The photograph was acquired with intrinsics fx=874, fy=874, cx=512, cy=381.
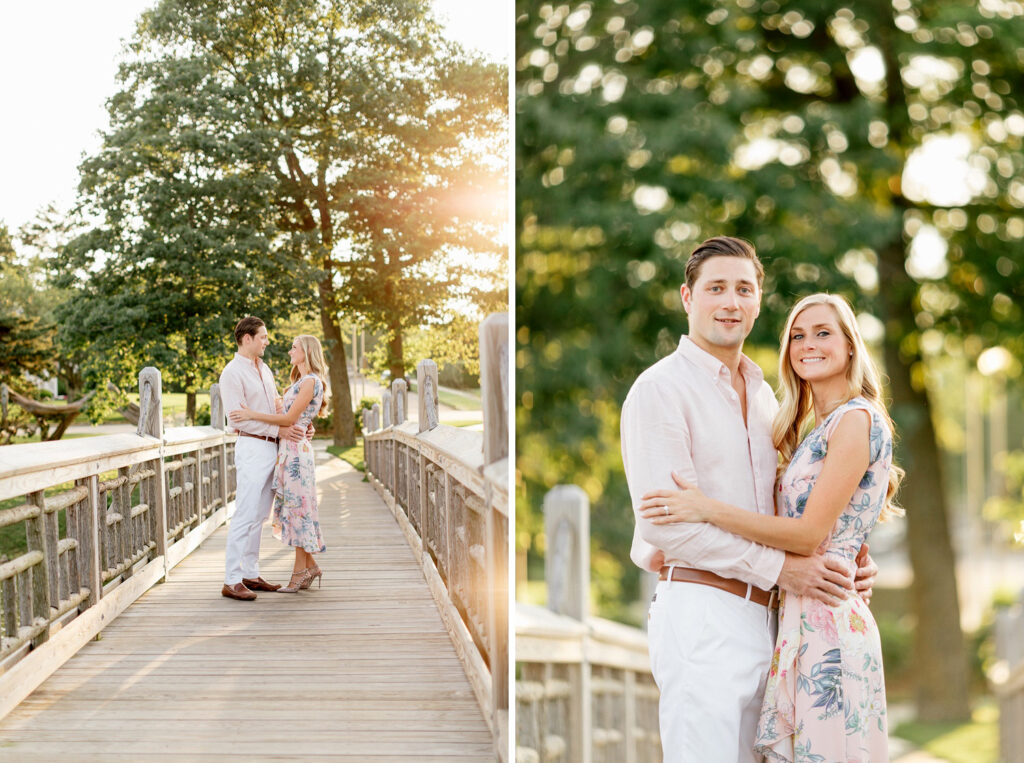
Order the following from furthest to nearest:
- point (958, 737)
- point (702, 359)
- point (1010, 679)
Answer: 1. point (958, 737)
2. point (1010, 679)
3. point (702, 359)

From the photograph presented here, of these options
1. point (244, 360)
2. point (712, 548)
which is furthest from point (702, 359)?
point (244, 360)

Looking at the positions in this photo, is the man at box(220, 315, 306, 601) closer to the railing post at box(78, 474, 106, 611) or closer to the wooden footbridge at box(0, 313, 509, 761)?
the wooden footbridge at box(0, 313, 509, 761)

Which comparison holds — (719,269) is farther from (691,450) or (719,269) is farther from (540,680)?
(540,680)

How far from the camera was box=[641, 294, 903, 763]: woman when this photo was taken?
1.27 metres

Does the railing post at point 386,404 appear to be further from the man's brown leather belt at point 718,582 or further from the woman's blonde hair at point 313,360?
the man's brown leather belt at point 718,582

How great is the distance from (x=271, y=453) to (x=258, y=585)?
0.89ft

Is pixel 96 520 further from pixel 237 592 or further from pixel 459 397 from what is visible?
pixel 459 397

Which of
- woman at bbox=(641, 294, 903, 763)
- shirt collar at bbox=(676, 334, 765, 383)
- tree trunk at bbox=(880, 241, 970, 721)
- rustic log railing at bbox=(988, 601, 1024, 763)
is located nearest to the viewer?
woman at bbox=(641, 294, 903, 763)

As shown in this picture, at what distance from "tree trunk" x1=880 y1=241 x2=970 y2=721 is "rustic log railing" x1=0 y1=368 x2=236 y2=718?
142 inches

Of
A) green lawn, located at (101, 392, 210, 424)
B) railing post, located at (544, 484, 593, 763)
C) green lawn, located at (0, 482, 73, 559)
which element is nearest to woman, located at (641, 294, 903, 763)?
railing post, located at (544, 484, 593, 763)

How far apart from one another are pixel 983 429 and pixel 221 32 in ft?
17.4

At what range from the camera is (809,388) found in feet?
4.73

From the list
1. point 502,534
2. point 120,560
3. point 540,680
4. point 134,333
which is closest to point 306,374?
point 134,333

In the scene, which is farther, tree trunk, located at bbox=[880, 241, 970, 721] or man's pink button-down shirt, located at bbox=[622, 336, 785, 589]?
tree trunk, located at bbox=[880, 241, 970, 721]
